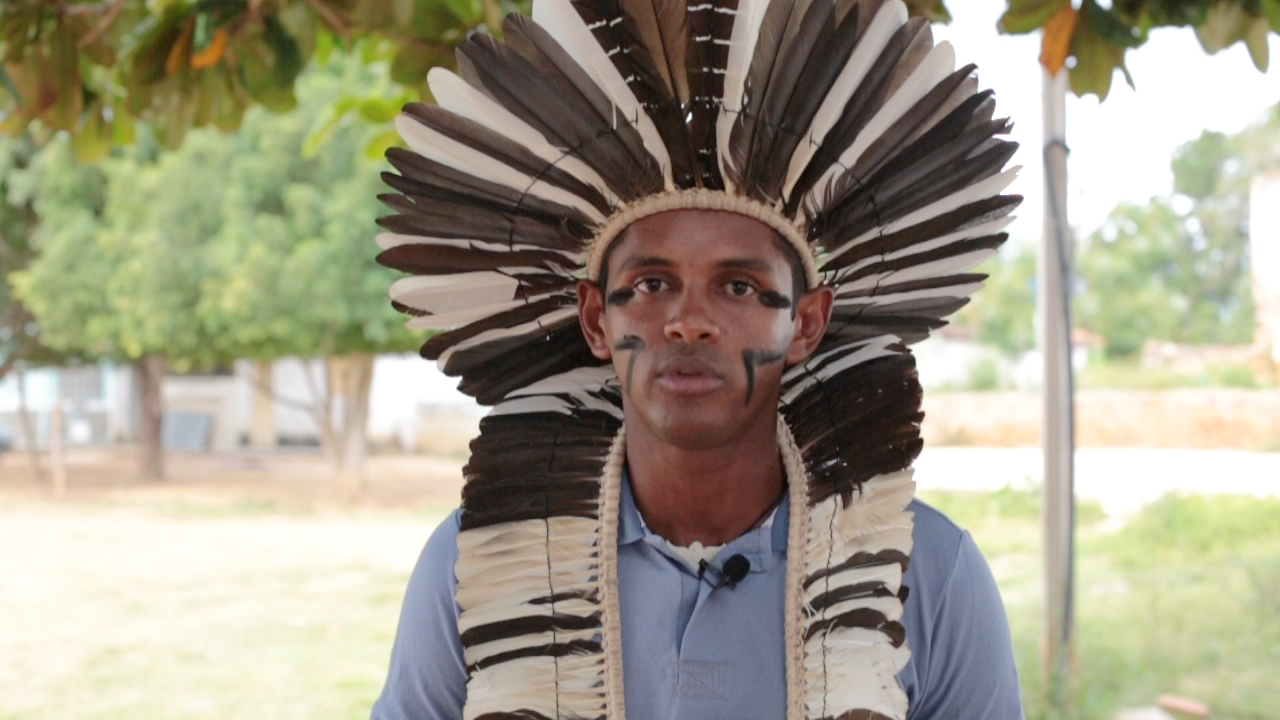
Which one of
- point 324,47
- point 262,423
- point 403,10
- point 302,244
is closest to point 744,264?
point 403,10

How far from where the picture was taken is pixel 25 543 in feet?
42.5

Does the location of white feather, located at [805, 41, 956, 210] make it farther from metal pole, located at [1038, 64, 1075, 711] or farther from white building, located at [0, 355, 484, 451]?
white building, located at [0, 355, 484, 451]

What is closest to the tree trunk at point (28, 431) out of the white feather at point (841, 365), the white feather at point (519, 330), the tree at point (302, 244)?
the tree at point (302, 244)

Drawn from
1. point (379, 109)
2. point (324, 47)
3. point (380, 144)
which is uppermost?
point (324, 47)

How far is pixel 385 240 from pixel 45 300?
46.2ft

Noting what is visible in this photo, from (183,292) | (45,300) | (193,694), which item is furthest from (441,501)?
(193,694)

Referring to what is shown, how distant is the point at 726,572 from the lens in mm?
1609

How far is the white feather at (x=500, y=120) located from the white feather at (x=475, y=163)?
0.04 m

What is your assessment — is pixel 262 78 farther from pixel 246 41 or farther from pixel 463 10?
pixel 463 10

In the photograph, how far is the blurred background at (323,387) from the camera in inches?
107

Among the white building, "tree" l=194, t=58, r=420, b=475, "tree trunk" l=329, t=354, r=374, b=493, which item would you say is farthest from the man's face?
the white building

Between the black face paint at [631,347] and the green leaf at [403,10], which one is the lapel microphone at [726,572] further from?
the green leaf at [403,10]

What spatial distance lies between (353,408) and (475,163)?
46.5ft

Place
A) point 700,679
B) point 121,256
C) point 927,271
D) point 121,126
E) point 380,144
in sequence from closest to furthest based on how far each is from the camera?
1. point 700,679
2. point 927,271
3. point 380,144
4. point 121,126
5. point 121,256
